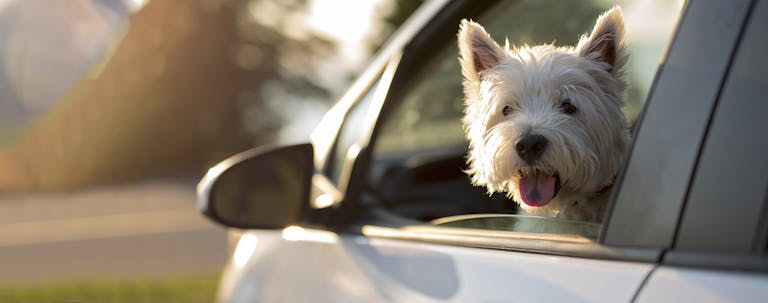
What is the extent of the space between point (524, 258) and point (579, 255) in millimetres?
139

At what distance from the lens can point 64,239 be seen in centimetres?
1686

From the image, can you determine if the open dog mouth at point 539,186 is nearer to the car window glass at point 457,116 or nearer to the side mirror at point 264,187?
the car window glass at point 457,116

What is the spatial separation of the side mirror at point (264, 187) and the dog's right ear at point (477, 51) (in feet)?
3.13

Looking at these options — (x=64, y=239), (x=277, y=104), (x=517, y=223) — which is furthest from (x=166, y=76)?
(x=517, y=223)

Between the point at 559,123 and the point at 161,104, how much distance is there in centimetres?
2090

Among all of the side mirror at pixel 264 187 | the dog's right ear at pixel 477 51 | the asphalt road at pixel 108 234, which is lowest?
the asphalt road at pixel 108 234

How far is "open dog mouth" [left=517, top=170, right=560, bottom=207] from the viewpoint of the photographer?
162cm

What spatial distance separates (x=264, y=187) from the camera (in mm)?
2820

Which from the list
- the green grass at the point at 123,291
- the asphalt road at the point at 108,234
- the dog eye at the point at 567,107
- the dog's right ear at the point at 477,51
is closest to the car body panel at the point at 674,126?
the dog eye at the point at 567,107

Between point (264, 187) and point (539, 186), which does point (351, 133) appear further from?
point (539, 186)

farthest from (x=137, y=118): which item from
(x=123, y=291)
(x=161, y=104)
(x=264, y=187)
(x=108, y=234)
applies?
(x=264, y=187)

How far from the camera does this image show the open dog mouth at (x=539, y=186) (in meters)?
1.62

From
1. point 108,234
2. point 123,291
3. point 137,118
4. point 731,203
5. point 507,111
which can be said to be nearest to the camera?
point 731,203

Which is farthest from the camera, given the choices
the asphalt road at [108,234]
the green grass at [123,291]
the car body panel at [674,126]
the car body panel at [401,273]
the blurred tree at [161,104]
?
the asphalt road at [108,234]
